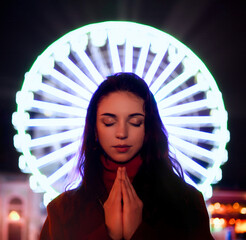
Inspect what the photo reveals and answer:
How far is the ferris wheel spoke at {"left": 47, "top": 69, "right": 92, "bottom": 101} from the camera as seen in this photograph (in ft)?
16.4

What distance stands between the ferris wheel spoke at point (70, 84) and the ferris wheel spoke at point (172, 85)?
81cm

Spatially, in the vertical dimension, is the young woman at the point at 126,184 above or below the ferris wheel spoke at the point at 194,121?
below

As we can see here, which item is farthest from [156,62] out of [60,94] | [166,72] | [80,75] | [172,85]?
[60,94]

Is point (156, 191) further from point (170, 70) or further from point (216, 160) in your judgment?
point (170, 70)

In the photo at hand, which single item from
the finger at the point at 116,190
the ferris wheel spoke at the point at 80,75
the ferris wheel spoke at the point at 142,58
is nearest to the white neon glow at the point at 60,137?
the ferris wheel spoke at the point at 80,75

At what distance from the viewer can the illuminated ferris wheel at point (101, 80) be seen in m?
4.93

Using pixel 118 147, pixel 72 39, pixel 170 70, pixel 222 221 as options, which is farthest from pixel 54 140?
pixel 222 221

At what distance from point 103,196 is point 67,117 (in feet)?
8.85

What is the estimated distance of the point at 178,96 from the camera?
521cm

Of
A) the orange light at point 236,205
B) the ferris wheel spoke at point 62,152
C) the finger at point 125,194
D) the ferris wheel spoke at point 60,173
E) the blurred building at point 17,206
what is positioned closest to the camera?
the finger at point 125,194

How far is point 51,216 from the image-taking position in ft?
8.39

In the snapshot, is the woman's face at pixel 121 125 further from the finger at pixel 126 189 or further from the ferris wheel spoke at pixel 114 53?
the ferris wheel spoke at pixel 114 53

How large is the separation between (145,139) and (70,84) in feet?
8.18

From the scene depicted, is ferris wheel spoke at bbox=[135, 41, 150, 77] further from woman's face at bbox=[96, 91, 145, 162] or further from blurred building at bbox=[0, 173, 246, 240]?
blurred building at bbox=[0, 173, 246, 240]
